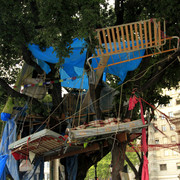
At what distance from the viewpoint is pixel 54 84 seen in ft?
39.9

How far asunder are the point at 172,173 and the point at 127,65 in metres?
30.9

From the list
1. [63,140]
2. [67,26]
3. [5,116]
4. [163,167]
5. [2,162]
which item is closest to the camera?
[67,26]

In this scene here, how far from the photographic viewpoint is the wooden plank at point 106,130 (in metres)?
8.47

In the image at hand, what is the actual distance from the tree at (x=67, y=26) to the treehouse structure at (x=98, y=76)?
34 centimetres

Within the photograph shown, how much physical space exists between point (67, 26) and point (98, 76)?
259cm

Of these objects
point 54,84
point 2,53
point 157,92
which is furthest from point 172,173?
point 2,53

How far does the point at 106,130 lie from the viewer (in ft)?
28.5

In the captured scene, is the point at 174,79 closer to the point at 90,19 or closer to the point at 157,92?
the point at 157,92

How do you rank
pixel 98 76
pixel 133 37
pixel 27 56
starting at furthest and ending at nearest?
pixel 27 56, pixel 98 76, pixel 133 37

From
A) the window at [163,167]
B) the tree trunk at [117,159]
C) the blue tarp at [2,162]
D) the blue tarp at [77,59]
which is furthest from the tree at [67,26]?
the window at [163,167]

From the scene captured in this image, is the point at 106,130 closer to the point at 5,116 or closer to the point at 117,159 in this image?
the point at 117,159

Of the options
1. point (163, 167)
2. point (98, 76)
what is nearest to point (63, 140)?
point (98, 76)

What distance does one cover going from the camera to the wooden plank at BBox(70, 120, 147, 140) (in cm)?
847

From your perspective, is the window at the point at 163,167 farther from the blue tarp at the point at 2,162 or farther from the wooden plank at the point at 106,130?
the wooden plank at the point at 106,130
